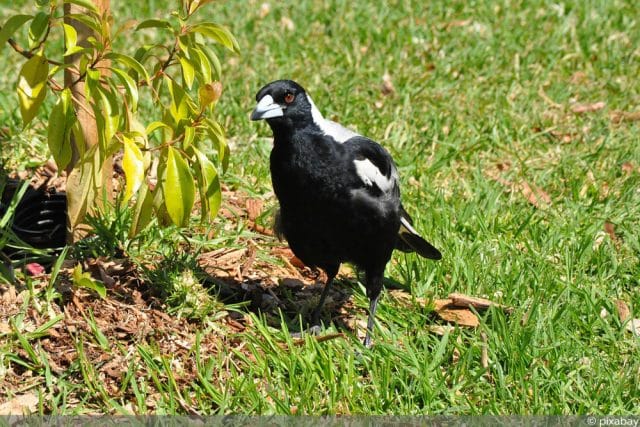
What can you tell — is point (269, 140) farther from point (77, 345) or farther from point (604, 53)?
point (604, 53)

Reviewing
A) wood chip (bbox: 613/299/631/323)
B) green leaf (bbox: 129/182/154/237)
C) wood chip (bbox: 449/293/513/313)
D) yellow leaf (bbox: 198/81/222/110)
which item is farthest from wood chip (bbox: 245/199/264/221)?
wood chip (bbox: 613/299/631/323)

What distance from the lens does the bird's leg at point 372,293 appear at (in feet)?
12.7

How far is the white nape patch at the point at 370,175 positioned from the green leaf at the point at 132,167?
3.15 ft

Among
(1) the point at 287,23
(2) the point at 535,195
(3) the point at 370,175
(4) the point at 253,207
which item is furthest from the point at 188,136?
Answer: (1) the point at 287,23

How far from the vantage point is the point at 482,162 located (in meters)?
5.54

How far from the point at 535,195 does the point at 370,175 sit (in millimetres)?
1720

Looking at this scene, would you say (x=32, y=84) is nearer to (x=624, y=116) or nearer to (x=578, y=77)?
(x=624, y=116)

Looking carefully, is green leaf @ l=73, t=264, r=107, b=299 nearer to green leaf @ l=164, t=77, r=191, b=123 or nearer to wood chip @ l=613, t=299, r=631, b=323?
green leaf @ l=164, t=77, r=191, b=123

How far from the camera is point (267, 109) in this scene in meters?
3.64

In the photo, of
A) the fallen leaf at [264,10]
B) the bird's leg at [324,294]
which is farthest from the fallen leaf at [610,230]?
the fallen leaf at [264,10]

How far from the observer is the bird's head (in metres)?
3.66

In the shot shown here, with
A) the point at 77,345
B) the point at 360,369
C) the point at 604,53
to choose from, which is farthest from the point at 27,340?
the point at 604,53

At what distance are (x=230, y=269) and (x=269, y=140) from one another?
4.78 feet

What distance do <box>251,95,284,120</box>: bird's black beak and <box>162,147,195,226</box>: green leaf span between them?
50 centimetres
